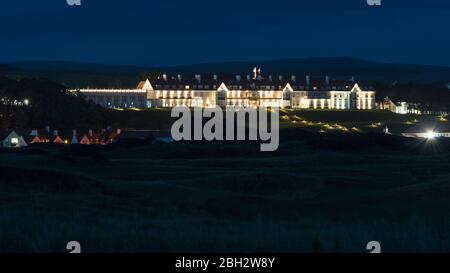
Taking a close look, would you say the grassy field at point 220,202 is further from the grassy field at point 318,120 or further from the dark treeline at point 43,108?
the grassy field at point 318,120

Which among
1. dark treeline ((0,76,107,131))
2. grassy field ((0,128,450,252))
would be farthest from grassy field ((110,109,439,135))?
grassy field ((0,128,450,252))

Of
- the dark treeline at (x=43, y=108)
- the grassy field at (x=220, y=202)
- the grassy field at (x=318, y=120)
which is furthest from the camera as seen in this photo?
the grassy field at (x=318, y=120)

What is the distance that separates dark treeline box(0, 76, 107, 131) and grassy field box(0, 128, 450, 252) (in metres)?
44.3

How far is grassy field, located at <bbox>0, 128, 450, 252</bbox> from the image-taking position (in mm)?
23766

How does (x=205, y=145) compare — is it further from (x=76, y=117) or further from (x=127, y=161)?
(x=76, y=117)

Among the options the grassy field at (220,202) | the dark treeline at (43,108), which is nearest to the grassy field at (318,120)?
the dark treeline at (43,108)

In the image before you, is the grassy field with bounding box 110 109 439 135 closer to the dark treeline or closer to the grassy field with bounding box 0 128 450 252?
the dark treeline

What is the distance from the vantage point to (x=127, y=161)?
73375 millimetres

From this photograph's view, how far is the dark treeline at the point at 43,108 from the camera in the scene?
12900 cm

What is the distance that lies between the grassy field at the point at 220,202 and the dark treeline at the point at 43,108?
44338mm

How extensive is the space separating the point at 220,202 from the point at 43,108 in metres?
103

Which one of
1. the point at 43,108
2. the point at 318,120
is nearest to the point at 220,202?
the point at 43,108
